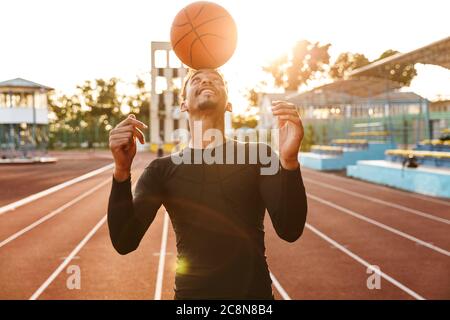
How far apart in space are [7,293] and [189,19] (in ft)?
20.2

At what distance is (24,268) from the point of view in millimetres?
8391

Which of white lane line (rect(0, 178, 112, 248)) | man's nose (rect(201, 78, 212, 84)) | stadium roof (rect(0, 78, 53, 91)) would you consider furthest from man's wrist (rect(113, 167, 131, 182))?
stadium roof (rect(0, 78, 53, 91))

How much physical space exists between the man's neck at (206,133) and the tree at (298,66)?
76412mm

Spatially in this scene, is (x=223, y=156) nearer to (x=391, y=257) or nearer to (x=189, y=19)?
(x=189, y=19)

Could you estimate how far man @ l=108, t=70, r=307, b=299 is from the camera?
6.41ft

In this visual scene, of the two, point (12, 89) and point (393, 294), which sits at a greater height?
point (12, 89)

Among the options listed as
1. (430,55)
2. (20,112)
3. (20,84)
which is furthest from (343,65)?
(430,55)

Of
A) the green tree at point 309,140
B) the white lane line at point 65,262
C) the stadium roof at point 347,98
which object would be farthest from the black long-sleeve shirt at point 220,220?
the green tree at point 309,140

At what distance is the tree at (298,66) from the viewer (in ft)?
254

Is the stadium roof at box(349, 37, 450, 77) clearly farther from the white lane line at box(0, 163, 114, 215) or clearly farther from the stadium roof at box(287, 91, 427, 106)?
the white lane line at box(0, 163, 114, 215)

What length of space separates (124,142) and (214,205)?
1.43 ft

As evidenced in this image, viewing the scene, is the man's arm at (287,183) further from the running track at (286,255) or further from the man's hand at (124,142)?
the running track at (286,255)

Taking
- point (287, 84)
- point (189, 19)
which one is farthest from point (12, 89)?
point (287, 84)

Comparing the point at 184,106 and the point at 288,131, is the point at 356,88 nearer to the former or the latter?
the point at 184,106
